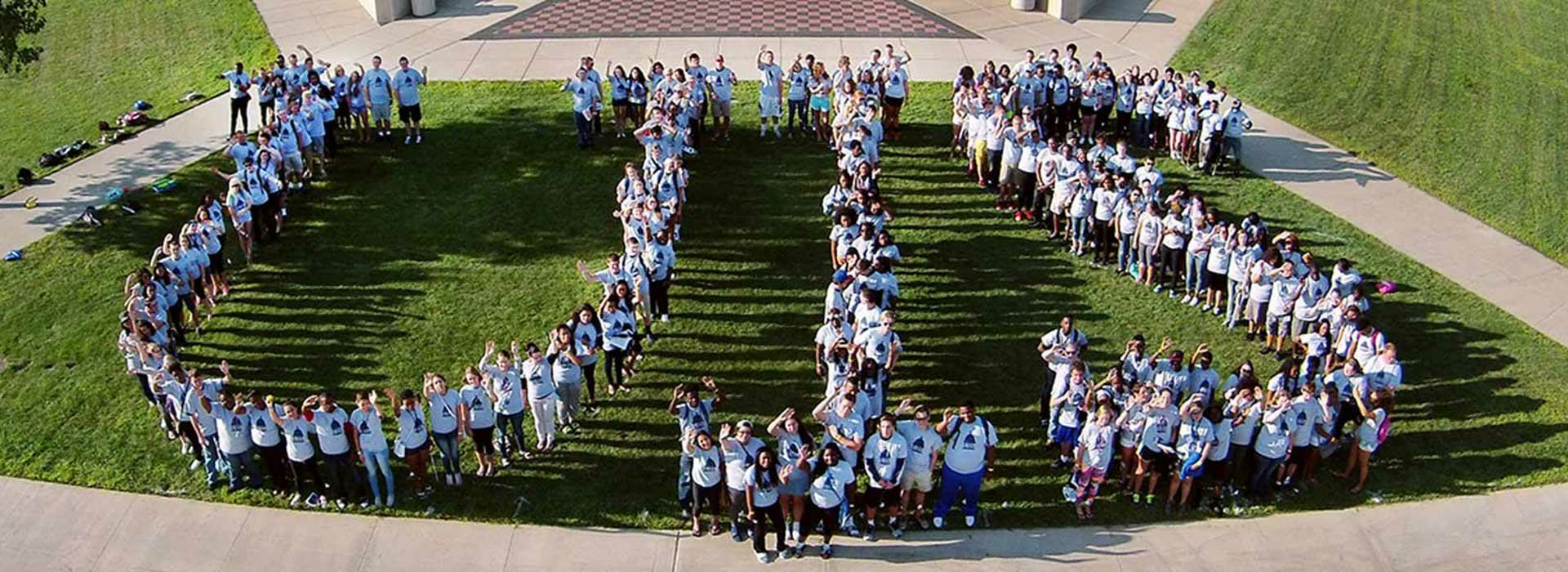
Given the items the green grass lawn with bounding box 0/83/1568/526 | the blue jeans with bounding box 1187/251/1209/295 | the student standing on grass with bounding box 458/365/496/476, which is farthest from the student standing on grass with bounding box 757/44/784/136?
the student standing on grass with bounding box 458/365/496/476

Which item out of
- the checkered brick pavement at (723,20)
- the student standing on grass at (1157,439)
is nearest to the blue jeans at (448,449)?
the student standing on grass at (1157,439)

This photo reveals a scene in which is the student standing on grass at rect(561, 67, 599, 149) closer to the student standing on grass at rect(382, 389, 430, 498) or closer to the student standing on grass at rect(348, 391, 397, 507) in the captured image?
the student standing on grass at rect(382, 389, 430, 498)

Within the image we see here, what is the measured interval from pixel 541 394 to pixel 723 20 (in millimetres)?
15349

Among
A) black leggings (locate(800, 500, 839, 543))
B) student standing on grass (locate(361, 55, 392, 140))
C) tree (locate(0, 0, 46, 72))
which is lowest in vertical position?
black leggings (locate(800, 500, 839, 543))

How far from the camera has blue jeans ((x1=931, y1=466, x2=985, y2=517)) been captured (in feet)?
40.5

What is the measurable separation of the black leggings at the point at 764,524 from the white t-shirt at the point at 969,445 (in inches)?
65.5

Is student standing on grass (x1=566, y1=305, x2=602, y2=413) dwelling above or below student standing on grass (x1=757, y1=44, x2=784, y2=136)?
below

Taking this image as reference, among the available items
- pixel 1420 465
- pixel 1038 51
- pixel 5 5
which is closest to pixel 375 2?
pixel 5 5

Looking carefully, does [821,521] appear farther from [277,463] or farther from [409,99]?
[409,99]

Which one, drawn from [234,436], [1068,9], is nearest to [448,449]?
[234,436]

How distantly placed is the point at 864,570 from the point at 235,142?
1156cm

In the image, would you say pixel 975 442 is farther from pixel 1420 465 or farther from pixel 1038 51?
pixel 1038 51

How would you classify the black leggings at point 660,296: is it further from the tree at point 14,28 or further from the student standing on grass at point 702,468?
the tree at point 14,28

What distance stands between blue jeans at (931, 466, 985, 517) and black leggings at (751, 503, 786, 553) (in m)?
1.59
